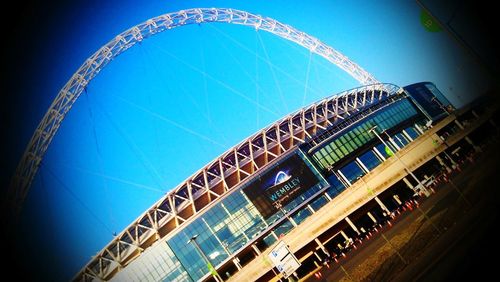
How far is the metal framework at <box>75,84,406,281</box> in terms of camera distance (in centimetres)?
5103

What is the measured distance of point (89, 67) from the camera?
121ft

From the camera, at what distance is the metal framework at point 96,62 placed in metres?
28.2

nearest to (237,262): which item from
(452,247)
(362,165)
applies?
(362,165)

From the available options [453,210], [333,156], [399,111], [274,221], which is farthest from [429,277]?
[399,111]

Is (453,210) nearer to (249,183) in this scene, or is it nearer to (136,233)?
(249,183)

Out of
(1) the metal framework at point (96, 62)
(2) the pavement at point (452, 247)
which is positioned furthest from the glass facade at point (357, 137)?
(2) the pavement at point (452, 247)

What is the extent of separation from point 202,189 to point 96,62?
29.6m

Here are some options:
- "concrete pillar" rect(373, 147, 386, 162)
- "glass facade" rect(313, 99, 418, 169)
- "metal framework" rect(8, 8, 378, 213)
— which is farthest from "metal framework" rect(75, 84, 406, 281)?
"metal framework" rect(8, 8, 378, 213)

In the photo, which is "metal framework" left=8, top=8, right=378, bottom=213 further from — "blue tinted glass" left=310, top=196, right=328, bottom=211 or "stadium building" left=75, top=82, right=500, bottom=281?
"blue tinted glass" left=310, top=196, right=328, bottom=211

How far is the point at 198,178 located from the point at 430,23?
47508 mm

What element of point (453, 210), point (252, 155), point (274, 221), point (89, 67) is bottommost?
point (453, 210)

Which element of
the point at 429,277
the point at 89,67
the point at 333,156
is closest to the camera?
the point at 429,277

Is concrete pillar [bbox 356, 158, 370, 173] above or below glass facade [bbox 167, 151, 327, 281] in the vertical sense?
below

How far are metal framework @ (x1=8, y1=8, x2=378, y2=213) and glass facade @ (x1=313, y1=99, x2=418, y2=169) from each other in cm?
2241
